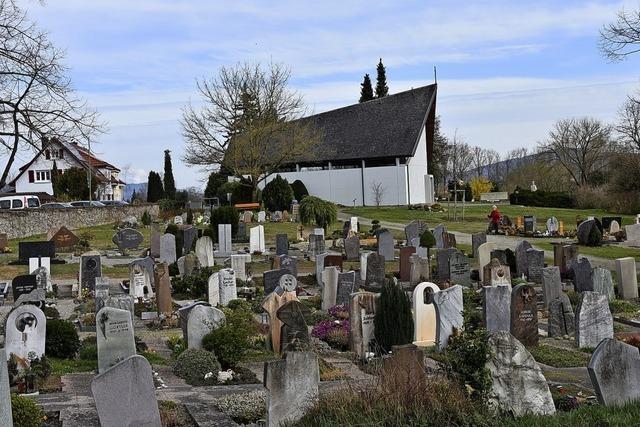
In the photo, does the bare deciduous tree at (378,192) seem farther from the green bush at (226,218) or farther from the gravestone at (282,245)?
the gravestone at (282,245)

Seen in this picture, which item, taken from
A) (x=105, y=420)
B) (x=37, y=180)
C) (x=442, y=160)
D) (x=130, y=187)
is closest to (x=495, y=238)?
(x=105, y=420)

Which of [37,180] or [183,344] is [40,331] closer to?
[183,344]

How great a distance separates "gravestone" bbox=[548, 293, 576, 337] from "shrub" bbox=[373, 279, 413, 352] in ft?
11.9

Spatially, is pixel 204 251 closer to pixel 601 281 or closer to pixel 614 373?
pixel 601 281

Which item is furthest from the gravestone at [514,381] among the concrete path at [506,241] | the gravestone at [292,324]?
the concrete path at [506,241]

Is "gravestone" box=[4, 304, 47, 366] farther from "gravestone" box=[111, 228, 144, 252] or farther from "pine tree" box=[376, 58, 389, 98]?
"pine tree" box=[376, 58, 389, 98]

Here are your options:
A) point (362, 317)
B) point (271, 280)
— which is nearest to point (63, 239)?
point (271, 280)

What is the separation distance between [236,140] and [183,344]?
45045 mm

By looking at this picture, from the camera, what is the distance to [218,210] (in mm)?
37781

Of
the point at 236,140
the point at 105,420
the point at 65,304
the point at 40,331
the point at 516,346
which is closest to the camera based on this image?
the point at 105,420

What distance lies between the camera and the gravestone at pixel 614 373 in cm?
926

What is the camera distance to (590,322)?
13.9m

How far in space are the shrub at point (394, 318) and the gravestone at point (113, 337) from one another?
13.0 feet

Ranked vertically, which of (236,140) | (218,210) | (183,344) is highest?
(236,140)
